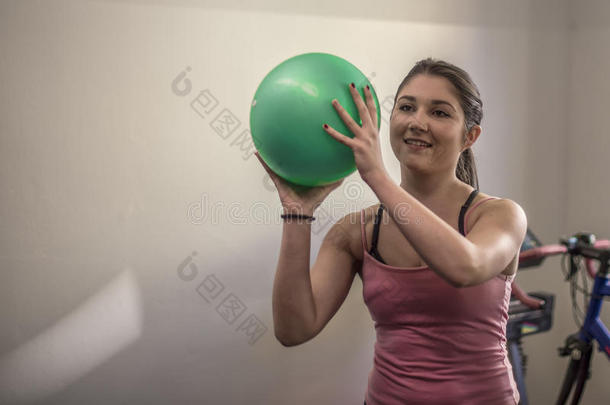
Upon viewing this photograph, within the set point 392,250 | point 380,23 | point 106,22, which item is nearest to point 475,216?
point 392,250

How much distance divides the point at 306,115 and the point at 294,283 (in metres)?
0.38

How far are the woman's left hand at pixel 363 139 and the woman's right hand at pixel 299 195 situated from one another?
221 millimetres

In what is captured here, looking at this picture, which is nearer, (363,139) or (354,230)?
(363,139)

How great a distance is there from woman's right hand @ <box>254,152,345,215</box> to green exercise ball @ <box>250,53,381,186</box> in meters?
0.09

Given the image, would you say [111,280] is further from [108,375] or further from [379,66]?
[379,66]

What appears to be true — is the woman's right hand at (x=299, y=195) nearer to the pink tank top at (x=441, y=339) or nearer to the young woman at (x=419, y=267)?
the young woman at (x=419, y=267)

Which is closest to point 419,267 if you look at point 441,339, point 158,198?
point 441,339

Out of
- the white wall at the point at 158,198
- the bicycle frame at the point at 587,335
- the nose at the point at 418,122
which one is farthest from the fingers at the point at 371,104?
the bicycle frame at the point at 587,335

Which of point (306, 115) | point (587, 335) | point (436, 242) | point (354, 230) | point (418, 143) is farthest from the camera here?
point (587, 335)

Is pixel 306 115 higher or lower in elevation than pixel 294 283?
higher

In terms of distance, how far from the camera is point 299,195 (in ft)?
3.62

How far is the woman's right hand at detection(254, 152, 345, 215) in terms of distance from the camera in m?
1.09

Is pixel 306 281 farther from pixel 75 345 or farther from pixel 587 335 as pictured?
pixel 587 335

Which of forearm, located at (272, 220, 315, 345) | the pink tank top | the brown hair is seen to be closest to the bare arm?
forearm, located at (272, 220, 315, 345)
